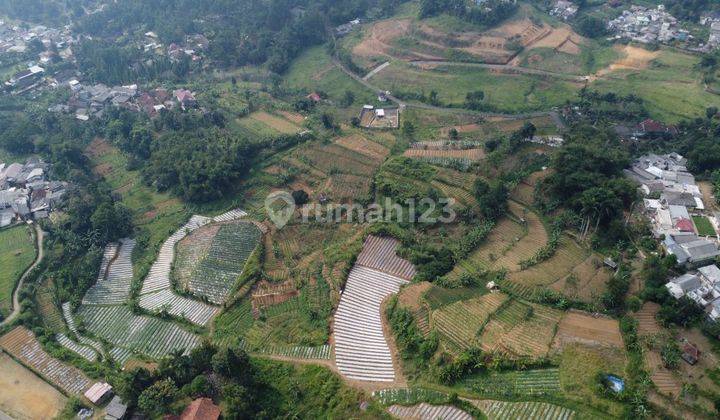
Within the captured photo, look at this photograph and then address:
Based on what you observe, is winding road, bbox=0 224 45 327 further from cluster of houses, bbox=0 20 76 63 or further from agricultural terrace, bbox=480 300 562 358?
cluster of houses, bbox=0 20 76 63

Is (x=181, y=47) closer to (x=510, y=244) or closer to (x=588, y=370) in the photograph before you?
(x=510, y=244)

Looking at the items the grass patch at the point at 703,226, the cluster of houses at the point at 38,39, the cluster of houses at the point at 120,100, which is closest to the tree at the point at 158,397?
the grass patch at the point at 703,226

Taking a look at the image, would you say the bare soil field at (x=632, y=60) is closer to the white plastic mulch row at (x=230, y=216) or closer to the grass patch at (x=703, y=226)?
the grass patch at (x=703, y=226)

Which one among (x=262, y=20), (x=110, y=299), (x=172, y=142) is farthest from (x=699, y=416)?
(x=262, y=20)

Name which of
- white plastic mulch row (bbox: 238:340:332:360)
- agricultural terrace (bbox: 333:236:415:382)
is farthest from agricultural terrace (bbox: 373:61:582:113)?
white plastic mulch row (bbox: 238:340:332:360)

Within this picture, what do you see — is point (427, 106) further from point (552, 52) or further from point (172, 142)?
point (172, 142)

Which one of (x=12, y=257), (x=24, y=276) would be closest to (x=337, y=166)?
(x=24, y=276)
